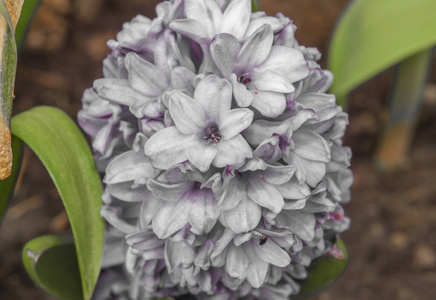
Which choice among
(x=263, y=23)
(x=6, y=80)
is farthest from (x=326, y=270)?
(x=6, y=80)

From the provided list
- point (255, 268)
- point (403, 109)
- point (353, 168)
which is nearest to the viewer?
point (255, 268)

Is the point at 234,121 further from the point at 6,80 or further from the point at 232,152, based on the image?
the point at 6,80

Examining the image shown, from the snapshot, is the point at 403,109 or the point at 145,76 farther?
the point at 403,109

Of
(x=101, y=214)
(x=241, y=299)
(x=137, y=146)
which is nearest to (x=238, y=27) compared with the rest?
(x=137, y=146)

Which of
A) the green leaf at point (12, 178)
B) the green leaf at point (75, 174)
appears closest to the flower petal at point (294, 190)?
the green leaf at point (75, 174)

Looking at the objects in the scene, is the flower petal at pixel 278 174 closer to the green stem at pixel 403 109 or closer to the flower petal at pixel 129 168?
the flower petal at pixel 129 168

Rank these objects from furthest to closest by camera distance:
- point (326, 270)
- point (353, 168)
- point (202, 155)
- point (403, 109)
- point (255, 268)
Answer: point (353, 168) → point (403, 109) → point (326, 270) → point (255, 268) → point (202, 155)
